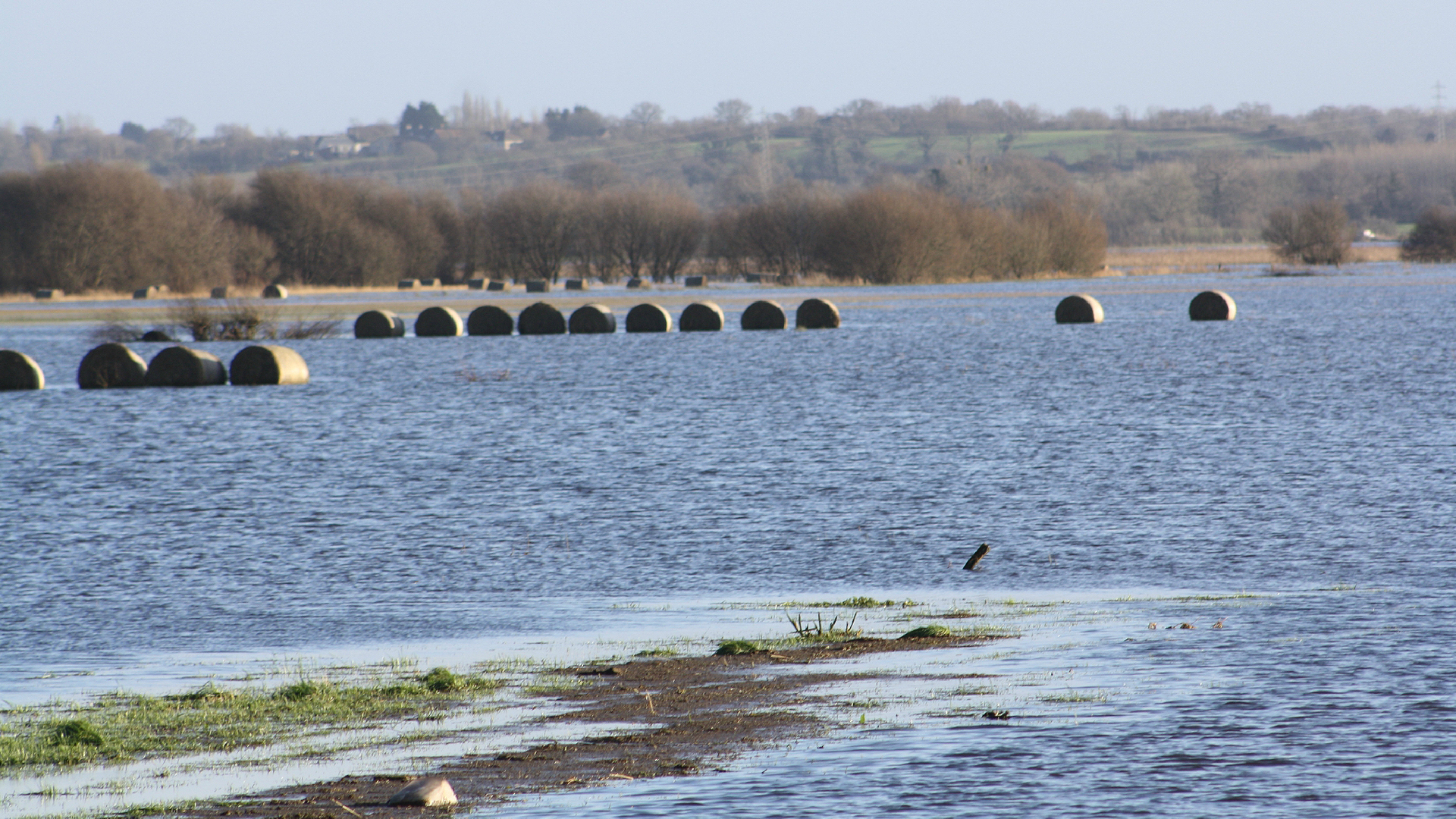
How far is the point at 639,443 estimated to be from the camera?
2816cm

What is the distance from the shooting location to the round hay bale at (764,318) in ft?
224

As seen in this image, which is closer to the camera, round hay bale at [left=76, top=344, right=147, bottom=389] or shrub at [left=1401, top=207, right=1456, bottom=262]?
round hay bale at [left=76, top=344, right=147, bottom=389]

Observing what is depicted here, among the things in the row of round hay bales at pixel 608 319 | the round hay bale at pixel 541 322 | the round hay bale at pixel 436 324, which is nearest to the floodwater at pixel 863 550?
the round hay bale at pixel 436 324

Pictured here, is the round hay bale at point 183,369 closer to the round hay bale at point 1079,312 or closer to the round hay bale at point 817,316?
the round hay bale at point 817,316

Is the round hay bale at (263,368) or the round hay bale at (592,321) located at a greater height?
the round hay bale at (263,368)

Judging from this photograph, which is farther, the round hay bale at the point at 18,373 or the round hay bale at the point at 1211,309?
the round hay bale at the point at 1211,309

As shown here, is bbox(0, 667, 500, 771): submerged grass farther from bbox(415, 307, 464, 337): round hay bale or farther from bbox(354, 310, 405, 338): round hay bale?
bbox(354, 310, 405, 338): round hay bale

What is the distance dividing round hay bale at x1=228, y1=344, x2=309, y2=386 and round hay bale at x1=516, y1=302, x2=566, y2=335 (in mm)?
23769

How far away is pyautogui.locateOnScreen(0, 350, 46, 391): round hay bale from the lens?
148 ft

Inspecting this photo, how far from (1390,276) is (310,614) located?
10819cm

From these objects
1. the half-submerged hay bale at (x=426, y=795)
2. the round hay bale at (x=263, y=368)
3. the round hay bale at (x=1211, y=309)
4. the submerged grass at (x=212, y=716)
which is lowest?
the round hay bale at (x=1211, y=309)

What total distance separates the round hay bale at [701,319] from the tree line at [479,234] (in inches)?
1527

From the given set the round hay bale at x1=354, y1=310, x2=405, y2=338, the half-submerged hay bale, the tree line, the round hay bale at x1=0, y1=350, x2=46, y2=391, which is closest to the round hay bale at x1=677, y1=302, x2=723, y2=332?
the round hay bale at x1=354, y1=310, x2=405, y2=338

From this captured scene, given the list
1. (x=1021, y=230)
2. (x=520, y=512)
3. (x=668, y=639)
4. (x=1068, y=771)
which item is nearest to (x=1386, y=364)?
(x=520, y=512)
